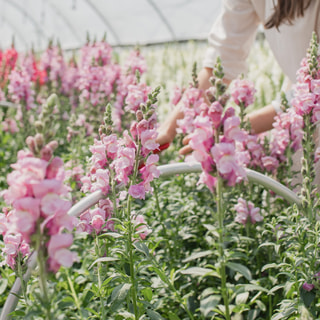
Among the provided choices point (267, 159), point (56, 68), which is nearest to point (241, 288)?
point (267, 159)

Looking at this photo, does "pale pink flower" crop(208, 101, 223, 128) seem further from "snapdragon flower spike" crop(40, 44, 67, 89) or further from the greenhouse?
"snapdragon flower spike" crop(40, 44, 67, 89)

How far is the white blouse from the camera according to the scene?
2602mm

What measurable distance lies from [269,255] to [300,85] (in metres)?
0.86

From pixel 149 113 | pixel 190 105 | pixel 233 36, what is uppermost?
pixel 233 36

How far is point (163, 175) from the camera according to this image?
5.97ft

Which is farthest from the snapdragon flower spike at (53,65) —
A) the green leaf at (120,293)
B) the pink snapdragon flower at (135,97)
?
the green leaf at (120,293)

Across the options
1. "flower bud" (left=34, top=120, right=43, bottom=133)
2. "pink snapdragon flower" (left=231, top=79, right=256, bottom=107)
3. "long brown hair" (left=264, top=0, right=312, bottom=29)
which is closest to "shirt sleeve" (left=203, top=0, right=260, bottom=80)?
"long brown hair" (left=264, top=0, right=312, bottom=29)

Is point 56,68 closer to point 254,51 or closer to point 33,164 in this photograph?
point 254,51

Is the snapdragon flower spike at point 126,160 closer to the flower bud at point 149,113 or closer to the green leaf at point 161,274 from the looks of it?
the flower bud at point 149,113

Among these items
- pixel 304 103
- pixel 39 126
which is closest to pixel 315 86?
pixel 304 103

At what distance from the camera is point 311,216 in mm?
1857

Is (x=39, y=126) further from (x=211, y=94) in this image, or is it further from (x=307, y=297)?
(x=307, y=297)

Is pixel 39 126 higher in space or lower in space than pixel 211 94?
lower

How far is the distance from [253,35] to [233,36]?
182 mm
